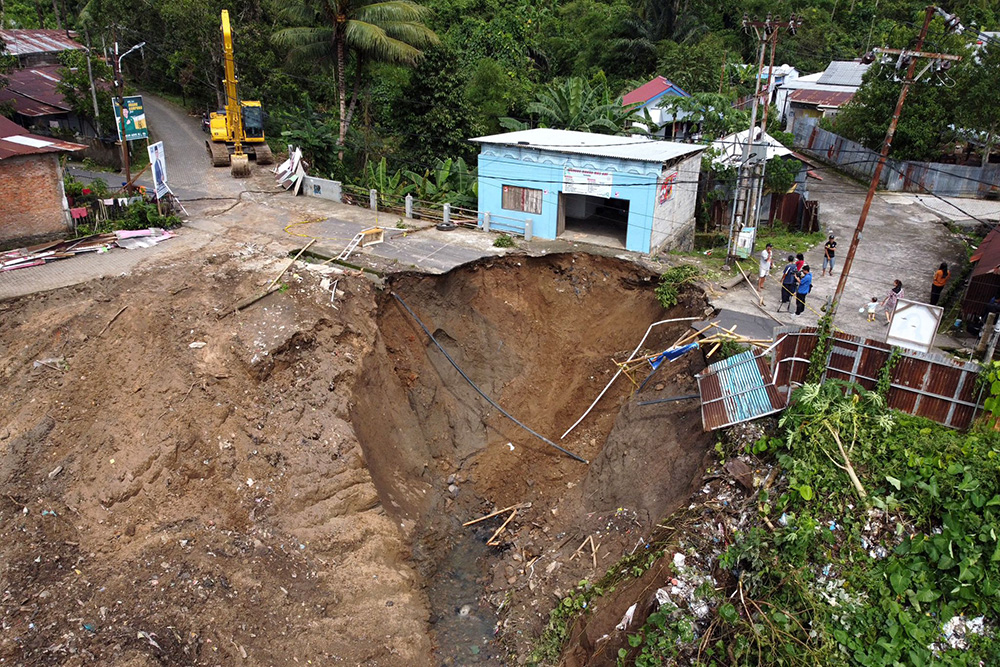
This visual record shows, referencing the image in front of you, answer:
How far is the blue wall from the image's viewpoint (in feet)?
70.1

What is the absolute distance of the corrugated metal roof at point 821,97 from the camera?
4516 cm

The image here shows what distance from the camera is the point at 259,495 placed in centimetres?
1453

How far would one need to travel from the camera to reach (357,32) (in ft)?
90.9

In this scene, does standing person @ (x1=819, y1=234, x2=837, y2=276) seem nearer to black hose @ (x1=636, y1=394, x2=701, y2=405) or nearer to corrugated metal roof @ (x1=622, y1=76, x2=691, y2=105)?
black hose @ (x1=636, y1=394, x2=701, y2=405)

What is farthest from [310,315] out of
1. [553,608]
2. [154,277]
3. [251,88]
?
[251,88]

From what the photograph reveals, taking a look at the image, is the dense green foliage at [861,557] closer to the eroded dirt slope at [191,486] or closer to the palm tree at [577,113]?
the eroded dirt slope at [191,486]

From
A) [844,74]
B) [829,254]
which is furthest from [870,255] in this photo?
[844,74]

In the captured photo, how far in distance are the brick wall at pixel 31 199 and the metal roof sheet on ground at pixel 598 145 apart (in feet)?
41.8

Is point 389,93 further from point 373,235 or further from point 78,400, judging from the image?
point 78,400

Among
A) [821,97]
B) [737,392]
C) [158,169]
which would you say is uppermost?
[821,97]

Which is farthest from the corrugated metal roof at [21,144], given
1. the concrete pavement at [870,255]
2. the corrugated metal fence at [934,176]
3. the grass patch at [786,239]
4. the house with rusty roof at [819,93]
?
the house with rusty roof at [819,93]

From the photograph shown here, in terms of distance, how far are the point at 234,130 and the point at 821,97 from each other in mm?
37554

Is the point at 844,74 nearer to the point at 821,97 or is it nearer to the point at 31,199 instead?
the point at 821,97

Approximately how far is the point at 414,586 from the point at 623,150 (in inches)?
569
